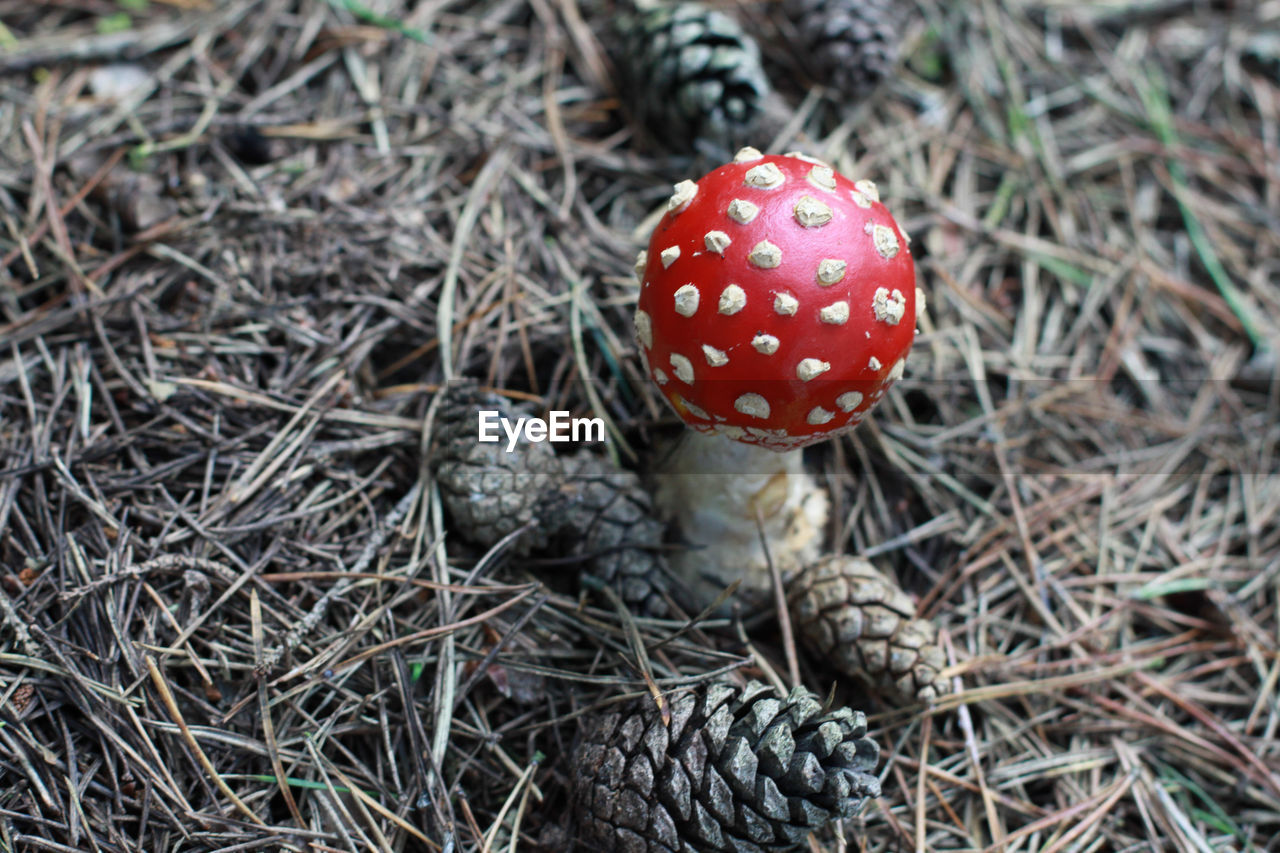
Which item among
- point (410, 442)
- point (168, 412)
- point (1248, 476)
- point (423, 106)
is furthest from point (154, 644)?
point (1248, 476)

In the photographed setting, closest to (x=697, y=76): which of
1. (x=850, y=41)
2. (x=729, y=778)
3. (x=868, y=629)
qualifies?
(x=850, y=41)

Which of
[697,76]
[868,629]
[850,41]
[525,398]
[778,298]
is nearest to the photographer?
[778,298]

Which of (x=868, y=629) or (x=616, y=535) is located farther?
(x=616, y=535)

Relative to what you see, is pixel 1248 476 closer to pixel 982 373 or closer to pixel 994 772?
pixel 982 373

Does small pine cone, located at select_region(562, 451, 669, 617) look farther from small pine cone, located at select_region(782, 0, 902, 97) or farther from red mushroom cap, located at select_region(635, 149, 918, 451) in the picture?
→ small pine cone, located at select_region(782, 0, 902, 97)

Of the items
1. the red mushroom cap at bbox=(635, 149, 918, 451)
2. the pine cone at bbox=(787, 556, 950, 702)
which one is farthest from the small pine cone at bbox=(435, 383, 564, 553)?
the pine cone at bbox=(787, 556, 950, 702)

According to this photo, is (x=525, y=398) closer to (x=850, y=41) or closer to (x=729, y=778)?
(x=729, y=778)
